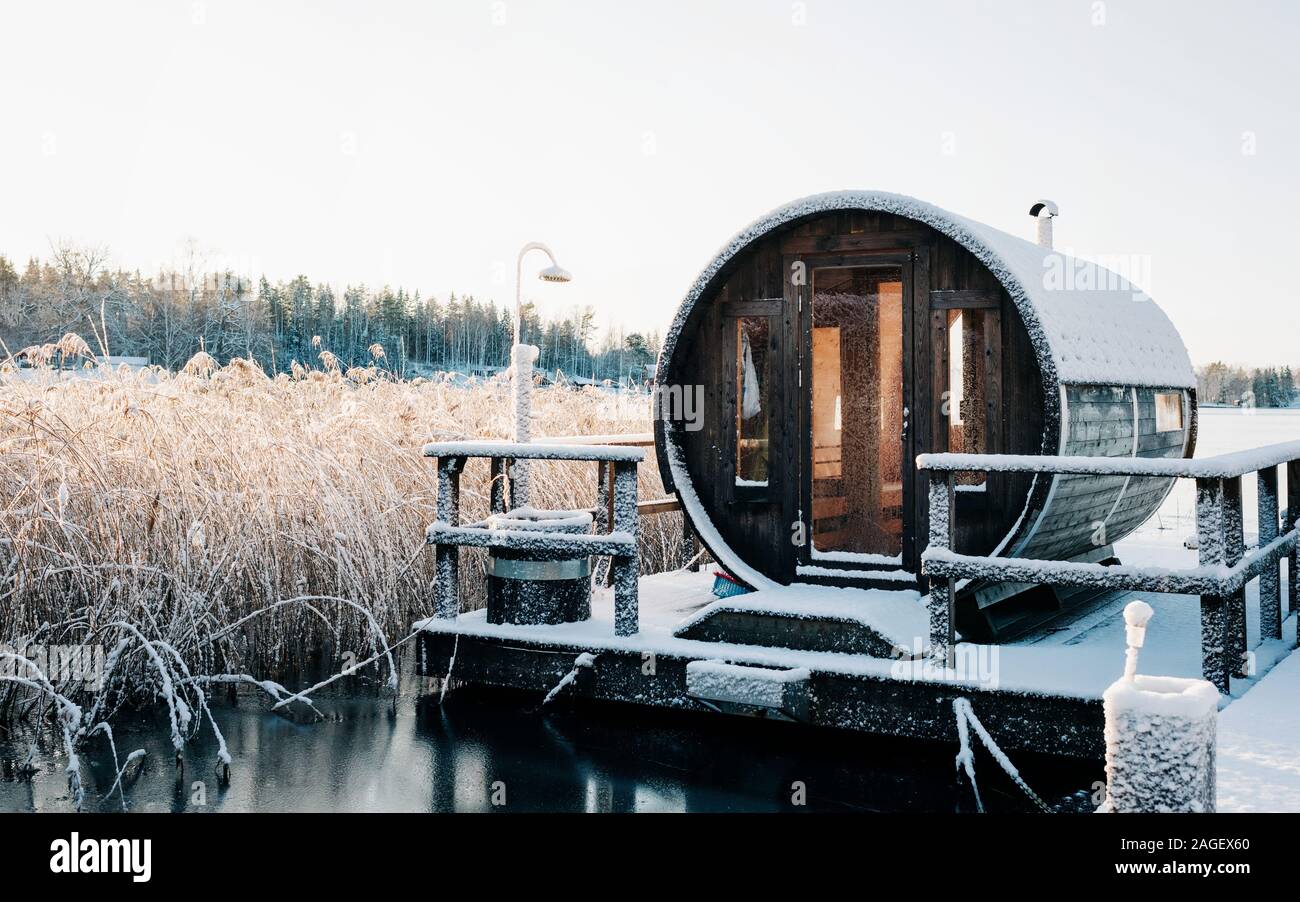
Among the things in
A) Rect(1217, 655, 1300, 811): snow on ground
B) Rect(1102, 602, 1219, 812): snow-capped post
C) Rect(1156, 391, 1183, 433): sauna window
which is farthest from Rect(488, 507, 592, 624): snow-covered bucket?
Rect(1156, 391, 1183, 433): sauna window

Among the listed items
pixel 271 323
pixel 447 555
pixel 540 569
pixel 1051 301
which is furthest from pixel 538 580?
pixel 271 323

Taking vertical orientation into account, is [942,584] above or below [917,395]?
below

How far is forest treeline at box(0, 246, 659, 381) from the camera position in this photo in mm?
45788

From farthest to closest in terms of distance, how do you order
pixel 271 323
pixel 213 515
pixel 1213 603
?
1. pixel 271 323
2. pixel 213 515
3. pixel 1213 603

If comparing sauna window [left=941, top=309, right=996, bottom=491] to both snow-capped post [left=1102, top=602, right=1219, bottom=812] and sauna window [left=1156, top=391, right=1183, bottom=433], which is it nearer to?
sauna window [left=1156, top=391, right=1183, bottom=433]

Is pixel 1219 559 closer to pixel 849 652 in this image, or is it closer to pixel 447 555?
pixel 849 652

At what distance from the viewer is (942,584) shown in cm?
563

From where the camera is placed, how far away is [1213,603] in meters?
4.98

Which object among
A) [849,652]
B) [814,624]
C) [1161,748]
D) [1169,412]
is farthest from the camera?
[1169,412]

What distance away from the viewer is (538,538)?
21.2 ft

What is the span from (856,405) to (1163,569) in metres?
3.82

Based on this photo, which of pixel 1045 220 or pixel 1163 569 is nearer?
pixel 1163 569

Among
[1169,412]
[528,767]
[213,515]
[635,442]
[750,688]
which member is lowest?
[528,767]
